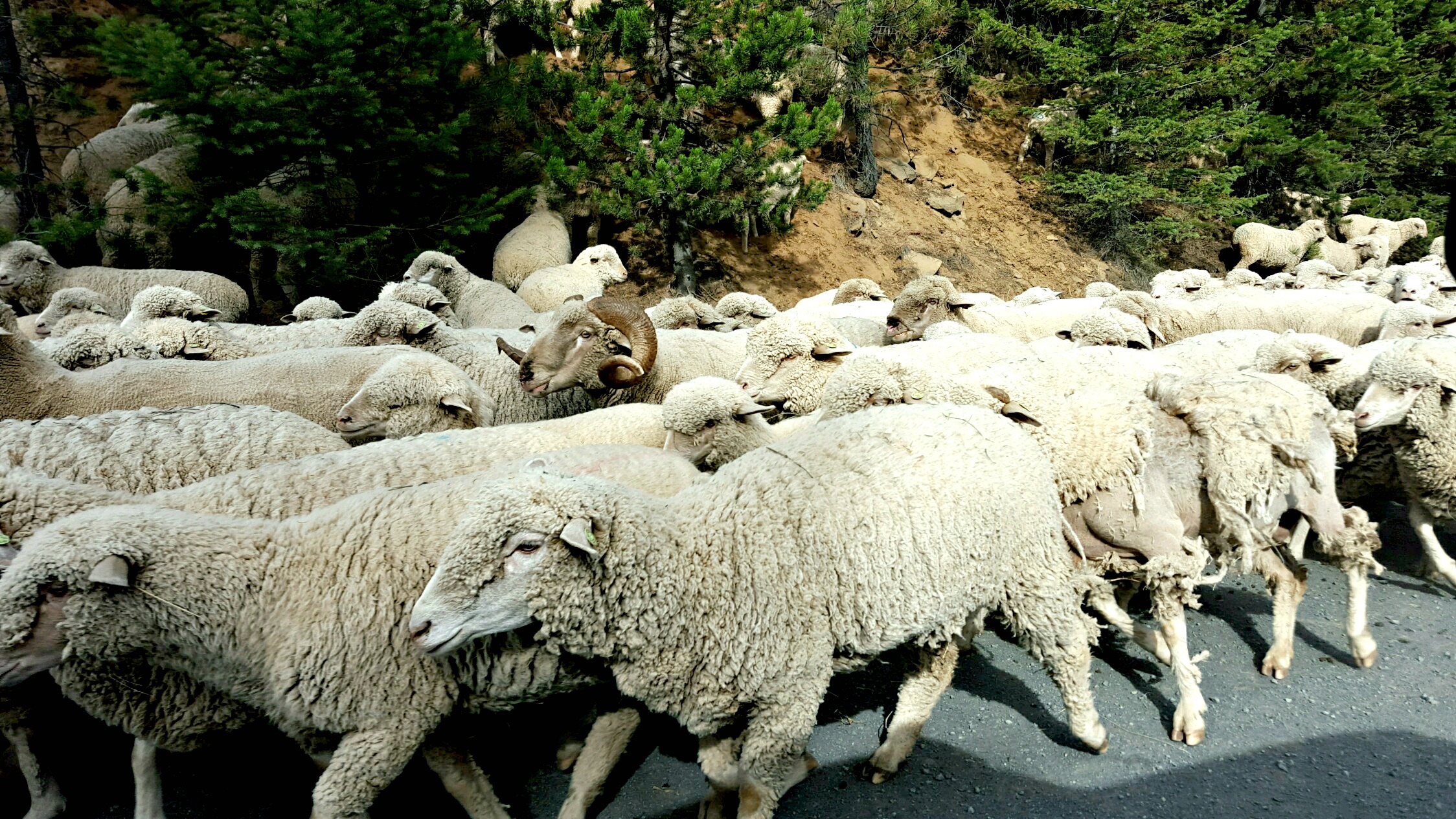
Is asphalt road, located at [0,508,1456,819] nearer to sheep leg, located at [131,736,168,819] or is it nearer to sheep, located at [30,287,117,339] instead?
sheep leg, located at [131,736,168,819]

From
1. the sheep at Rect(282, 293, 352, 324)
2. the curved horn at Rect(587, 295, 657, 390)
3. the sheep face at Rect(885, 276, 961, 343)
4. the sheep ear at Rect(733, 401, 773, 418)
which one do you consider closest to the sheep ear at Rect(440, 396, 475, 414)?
the curved horn at Rect(587, 295, 657, 390)

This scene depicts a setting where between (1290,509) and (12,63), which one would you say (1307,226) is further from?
(12,63)

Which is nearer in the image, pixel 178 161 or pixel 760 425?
pixel 760 425

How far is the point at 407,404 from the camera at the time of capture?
4.46 metres

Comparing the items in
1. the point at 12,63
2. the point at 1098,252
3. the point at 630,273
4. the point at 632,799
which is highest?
the point at 12,63

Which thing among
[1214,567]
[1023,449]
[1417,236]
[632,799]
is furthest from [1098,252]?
[632,799]

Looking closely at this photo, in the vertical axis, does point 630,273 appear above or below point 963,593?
below

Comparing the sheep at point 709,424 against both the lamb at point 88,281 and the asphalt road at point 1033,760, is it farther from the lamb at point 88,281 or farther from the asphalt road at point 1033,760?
the lamb at point 88,281

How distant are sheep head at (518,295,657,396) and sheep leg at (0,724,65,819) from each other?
2831mm

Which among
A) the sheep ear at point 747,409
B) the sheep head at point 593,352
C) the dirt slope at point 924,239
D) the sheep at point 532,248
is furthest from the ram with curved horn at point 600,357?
the dirt slope at point 924,239

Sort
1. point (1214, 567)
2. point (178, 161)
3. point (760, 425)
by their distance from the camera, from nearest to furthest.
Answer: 1. point (760, 425)
2. point (1214, 567)
3. point (178, 161)

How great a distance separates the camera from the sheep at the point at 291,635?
8.08 ft

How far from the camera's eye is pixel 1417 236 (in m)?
16.5

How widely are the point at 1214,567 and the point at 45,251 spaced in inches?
410
